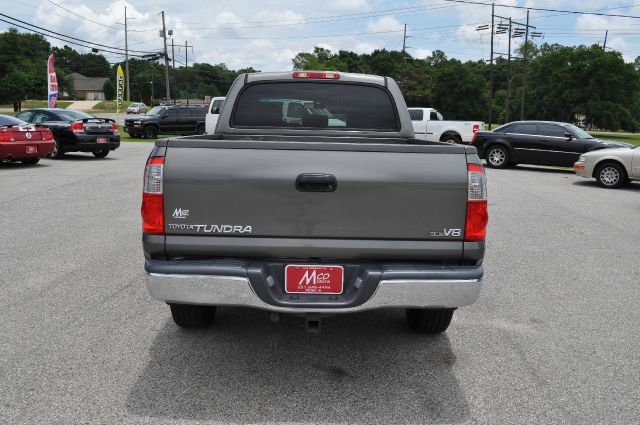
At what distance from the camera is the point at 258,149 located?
3.52 metres

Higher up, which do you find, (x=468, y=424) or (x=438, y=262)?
(x=438, y=262)

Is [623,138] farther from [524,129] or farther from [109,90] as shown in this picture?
[109,90]

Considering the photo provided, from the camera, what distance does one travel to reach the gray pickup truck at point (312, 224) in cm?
349

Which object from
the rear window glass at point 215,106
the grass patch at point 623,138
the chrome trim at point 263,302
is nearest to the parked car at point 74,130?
the rear window glass at point 215,106

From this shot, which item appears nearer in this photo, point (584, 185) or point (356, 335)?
point (356, 335)

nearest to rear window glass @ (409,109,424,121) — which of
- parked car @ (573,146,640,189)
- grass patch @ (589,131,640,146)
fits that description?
parked car @ (573,146,640,189)

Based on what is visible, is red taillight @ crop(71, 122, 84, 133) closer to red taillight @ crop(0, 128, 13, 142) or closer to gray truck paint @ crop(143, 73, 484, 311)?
red taillight @ crop(0, 128, 13, 142)

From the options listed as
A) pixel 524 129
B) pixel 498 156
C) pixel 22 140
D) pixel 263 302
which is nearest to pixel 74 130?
pixel 22 140

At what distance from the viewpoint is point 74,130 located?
19266 millimetres

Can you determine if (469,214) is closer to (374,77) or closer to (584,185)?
(374,77)

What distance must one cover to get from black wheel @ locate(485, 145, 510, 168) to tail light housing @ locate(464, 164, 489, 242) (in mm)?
17052

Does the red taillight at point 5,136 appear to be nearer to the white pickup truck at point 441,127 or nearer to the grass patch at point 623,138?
the white pickup truck at point 441,127

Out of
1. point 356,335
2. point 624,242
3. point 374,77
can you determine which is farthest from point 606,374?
point 624,242

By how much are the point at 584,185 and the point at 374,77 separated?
12386mm
